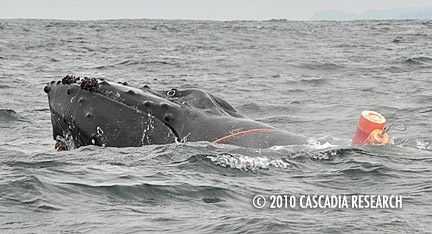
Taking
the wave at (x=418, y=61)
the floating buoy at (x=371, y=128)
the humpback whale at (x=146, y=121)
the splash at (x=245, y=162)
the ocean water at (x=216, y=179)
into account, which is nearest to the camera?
the ocean water at (x=216, y=179)

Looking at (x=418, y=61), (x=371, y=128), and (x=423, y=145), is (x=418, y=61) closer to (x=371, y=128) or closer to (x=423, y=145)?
(x=423, y=145)

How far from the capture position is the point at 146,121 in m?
8.93

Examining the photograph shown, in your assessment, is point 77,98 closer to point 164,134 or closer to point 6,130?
point 164,134

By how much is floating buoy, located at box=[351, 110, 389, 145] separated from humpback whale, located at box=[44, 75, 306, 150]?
0.93m

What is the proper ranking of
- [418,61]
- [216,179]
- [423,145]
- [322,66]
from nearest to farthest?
[216,179]
[423,145]
[322,66]
[418,61]

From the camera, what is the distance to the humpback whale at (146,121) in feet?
29.2

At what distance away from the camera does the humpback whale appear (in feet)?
29.2

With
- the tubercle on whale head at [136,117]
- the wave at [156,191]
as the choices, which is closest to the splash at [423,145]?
the tubercle on whale head at [136,117]

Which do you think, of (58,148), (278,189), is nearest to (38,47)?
(58,148)

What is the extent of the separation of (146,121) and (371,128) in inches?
115

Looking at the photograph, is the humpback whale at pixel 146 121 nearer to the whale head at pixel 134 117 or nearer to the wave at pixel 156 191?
the whale head at pixel 134 117

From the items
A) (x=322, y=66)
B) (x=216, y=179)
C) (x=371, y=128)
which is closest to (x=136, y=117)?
(x=216, y=179)

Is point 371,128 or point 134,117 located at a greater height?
point 371,128

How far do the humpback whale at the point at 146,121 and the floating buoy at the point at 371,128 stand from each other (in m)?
0.93
